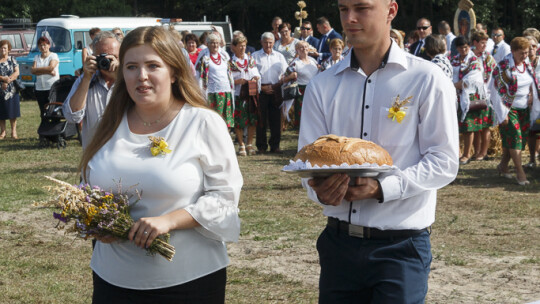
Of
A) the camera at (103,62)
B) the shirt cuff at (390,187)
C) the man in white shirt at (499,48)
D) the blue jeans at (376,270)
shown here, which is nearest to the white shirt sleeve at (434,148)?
the shirt cuff at (390,187)

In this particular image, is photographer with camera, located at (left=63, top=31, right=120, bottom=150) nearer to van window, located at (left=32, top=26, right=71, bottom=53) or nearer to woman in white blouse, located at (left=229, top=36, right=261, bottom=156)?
woman in white blouse, located at (left=229, top=36, right=261, bottom=156)

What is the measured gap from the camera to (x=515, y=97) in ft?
33.8

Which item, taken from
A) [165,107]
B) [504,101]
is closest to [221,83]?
[504,101]

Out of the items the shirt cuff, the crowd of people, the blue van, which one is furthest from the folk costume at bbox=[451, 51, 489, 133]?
the blue van

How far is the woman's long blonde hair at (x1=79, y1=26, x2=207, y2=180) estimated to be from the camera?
3.22m

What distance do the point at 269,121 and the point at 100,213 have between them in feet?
36.7

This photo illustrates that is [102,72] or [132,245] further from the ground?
[102,72]

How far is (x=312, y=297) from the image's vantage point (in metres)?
5.64

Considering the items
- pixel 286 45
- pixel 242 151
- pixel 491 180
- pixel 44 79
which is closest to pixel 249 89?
pixel 242 151

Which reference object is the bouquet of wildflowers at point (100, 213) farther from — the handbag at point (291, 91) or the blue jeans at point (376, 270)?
the handbag at point (291, 91)

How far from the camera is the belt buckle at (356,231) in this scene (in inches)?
115

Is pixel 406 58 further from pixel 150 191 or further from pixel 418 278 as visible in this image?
pixel 150 191

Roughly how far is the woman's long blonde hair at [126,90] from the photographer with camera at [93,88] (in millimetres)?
1395

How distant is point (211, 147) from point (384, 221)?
2.62 ft
